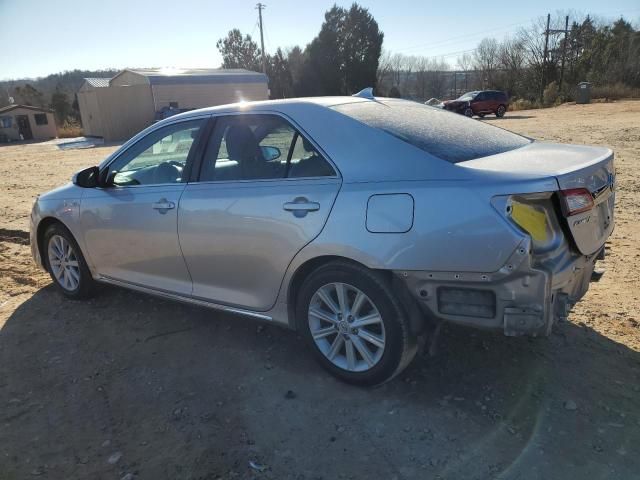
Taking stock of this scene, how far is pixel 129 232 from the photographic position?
13.5 ft

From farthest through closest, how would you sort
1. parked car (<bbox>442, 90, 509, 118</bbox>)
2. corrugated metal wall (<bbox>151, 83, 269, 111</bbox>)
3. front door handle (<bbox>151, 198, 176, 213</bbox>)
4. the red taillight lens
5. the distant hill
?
the distant hill < corrugated metal wall (<bbox>151, 83, 269, 111</bbox>) < parked car (<bbox>442, 90, 509, 118</bbox>) < front door handle (<bbox>151, 198, 176, 213</bbox>) < the red taillight lens

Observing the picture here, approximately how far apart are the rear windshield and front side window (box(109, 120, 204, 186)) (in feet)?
4.06

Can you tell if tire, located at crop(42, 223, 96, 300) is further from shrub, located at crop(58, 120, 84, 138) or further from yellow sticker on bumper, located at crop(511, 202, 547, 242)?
shrub, located at crop(58, 120, 84, 138)

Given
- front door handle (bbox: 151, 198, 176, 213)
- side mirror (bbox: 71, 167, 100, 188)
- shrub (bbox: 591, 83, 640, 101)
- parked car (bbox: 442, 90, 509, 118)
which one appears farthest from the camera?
shrub (bbox: 591, 83, 640, 101)

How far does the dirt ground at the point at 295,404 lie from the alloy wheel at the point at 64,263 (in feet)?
1.63

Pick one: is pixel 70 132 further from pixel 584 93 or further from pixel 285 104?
pixel 285 104

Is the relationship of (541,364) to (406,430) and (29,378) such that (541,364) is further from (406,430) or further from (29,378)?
(29,378)

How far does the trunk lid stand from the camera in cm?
272

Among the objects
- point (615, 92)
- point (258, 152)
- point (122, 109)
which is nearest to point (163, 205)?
point (258, 152)

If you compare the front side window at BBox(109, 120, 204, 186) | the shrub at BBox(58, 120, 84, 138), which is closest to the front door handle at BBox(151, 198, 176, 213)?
the front side window at BBox(109, 120, 204, 186)

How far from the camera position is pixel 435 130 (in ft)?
10.6

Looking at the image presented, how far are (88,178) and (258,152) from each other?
1.67 metres

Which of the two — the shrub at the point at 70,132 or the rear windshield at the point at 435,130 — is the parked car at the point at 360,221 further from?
the shrub at the point at 70,132

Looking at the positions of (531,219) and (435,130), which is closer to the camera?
(531,219)
